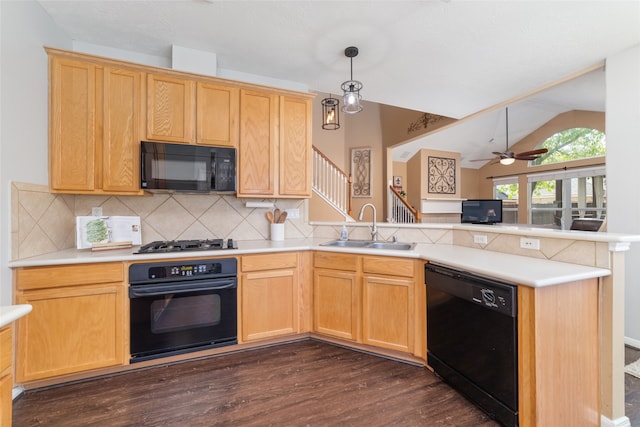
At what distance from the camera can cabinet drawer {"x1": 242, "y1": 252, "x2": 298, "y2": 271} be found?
2406 millimetres

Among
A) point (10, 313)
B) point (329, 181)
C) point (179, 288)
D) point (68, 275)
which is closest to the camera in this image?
point (10, 313)

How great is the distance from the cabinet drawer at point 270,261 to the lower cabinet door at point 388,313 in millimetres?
685

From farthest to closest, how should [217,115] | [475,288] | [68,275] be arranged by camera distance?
[217,115], [68,275], [475,288]

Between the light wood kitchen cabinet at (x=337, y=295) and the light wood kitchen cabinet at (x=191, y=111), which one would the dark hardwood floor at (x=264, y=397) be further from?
the light wood kitchen cabinet at (x=191, y=111)

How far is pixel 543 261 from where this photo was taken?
181cm

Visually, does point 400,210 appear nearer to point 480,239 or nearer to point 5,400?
point 480,239

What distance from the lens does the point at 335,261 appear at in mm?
2516

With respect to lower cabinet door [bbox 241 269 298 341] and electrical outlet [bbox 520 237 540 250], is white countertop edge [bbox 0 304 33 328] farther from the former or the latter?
electrical outlet [bbox 520 237 540 250]

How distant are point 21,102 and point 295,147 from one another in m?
2.04

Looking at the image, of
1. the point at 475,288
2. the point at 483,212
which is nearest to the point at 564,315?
the point at 475,288

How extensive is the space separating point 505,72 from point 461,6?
1.44 meters

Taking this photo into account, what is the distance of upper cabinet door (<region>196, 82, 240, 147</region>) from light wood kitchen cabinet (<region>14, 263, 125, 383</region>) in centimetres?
130

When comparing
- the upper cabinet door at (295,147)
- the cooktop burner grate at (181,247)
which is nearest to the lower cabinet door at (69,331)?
the cooktop burner grate at (181,247)

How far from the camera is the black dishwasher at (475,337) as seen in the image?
1514 mm
